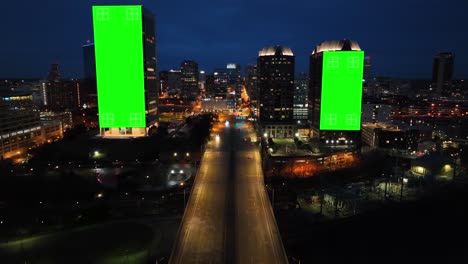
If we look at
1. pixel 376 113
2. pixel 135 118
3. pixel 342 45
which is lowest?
pixel 376 113

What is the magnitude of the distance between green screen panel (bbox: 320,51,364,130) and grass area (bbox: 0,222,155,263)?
93.4 feet

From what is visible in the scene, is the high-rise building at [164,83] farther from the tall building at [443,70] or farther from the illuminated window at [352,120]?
the tall building at [443,70]

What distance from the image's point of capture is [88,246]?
16.8 meters

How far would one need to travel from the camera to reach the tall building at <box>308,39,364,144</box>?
39.0 m

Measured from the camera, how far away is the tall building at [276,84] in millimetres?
51625

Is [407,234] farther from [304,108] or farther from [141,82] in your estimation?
[304,108]

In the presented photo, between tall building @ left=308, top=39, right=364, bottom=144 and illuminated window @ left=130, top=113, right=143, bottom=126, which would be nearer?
illuminated window @ left=130, top=113, right=143, bottom=126

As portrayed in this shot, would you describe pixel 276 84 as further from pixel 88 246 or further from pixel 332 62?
pixel 88 246

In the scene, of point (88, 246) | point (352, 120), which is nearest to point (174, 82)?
point (352, 120)

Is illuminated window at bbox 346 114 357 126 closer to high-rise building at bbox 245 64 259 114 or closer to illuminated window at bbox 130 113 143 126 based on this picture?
illuminated window at bbox 130 113 143 126

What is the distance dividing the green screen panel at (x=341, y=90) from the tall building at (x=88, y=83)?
48.9m

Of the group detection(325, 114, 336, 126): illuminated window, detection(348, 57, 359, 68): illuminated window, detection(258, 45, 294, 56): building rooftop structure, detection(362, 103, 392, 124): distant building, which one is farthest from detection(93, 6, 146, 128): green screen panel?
detection(362, 103, 392, 124): distant building

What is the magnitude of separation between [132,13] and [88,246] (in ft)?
90.8

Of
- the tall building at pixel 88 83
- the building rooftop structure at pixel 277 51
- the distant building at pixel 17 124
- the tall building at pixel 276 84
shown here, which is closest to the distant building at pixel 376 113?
the tall building at pixel 276 84
